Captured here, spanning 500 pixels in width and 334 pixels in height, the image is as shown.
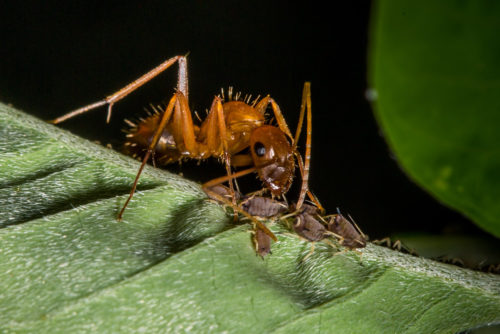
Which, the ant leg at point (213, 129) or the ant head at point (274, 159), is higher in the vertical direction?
the ant leg at point (213, 129)

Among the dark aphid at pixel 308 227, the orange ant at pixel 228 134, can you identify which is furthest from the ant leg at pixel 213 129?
the dark aphid at pixel 308 227

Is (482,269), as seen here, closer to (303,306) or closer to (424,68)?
(303,306)

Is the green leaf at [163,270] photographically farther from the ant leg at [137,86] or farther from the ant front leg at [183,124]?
the ant front leg at [183,124]

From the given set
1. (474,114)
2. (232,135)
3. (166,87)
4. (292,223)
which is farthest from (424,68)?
(166,87)

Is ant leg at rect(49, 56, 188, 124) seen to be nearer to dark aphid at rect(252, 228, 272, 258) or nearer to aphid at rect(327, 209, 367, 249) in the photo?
dark aphid at rect(252, 228, 272, 258)

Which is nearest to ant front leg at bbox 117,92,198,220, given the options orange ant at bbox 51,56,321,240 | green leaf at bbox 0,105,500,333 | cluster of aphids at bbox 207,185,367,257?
orange ant at bbox 51,56,321,240

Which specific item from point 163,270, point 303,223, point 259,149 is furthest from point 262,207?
point 259,149

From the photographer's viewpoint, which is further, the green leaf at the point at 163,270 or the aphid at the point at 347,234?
the aphid at the point at 347,234

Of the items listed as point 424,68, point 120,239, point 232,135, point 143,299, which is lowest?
point 143,299
